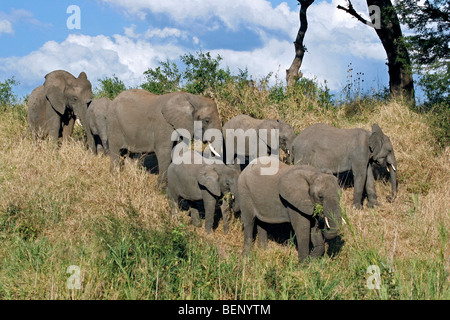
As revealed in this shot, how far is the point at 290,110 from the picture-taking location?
12289mm

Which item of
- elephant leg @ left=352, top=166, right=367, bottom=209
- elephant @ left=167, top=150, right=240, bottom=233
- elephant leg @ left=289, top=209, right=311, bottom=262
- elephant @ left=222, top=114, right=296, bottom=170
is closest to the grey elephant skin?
elephant @ left=222, top=114, right=296, bottom=170

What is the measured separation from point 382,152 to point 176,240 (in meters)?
4.88

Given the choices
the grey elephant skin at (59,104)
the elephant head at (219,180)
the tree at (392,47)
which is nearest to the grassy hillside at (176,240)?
the elephant head at (219,180)

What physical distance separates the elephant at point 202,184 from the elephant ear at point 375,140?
269cm

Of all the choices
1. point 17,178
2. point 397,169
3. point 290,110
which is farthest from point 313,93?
point 17,178

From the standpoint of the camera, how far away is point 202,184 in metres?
8.38

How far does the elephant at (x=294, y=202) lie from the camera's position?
6.58m

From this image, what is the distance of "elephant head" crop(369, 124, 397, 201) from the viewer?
30.9ft

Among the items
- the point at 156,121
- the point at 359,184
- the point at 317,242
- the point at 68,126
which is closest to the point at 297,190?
the point at 317,242

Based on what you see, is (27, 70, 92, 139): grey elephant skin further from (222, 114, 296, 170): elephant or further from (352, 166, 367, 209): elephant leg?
(352, 166, 367, 209): elephant leg

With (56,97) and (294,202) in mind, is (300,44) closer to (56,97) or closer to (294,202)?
(56,97)

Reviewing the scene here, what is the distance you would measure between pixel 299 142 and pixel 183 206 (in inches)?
102
